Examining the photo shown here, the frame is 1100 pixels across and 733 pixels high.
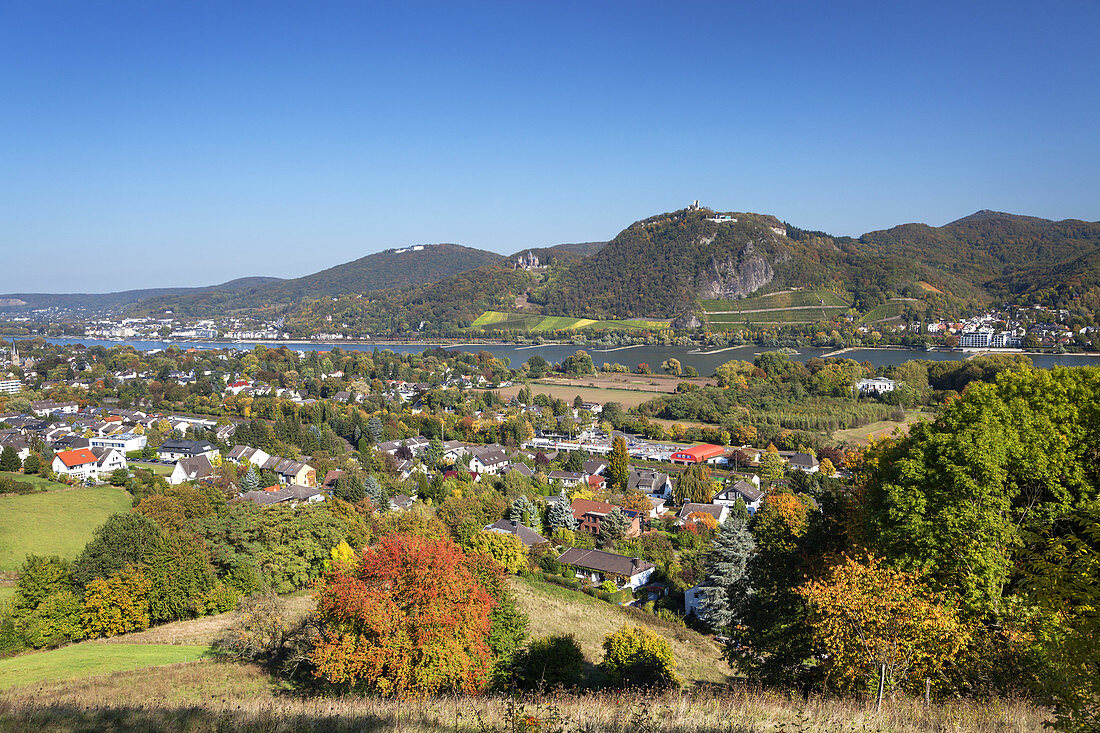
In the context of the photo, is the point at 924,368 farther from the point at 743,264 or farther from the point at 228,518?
the point at 743,264

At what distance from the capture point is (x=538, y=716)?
4258 mm

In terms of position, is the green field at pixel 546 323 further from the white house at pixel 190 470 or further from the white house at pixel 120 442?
the white house at pixel 190 470

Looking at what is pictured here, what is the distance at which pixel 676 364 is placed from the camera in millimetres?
56469

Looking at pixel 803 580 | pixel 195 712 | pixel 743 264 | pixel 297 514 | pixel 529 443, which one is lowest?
pixel 529 443

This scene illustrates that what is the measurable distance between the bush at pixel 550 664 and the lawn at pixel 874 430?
26.7 meters

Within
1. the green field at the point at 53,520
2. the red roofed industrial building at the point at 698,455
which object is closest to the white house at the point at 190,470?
the green field at the point at 53,520

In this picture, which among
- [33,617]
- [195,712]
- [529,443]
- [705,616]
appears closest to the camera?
[195,712]

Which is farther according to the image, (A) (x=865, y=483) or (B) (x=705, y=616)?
(B) (x=705, y=616)

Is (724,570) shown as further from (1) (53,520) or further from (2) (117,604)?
(1) (53,520)

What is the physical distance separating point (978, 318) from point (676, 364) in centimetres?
5117

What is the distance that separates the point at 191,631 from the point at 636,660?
7.42 m

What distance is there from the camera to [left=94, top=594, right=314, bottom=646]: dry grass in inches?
404

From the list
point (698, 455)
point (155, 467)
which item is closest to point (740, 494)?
point (698, 455)

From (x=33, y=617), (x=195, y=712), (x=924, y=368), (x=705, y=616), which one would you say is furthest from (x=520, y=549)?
(x=924, y=368)
